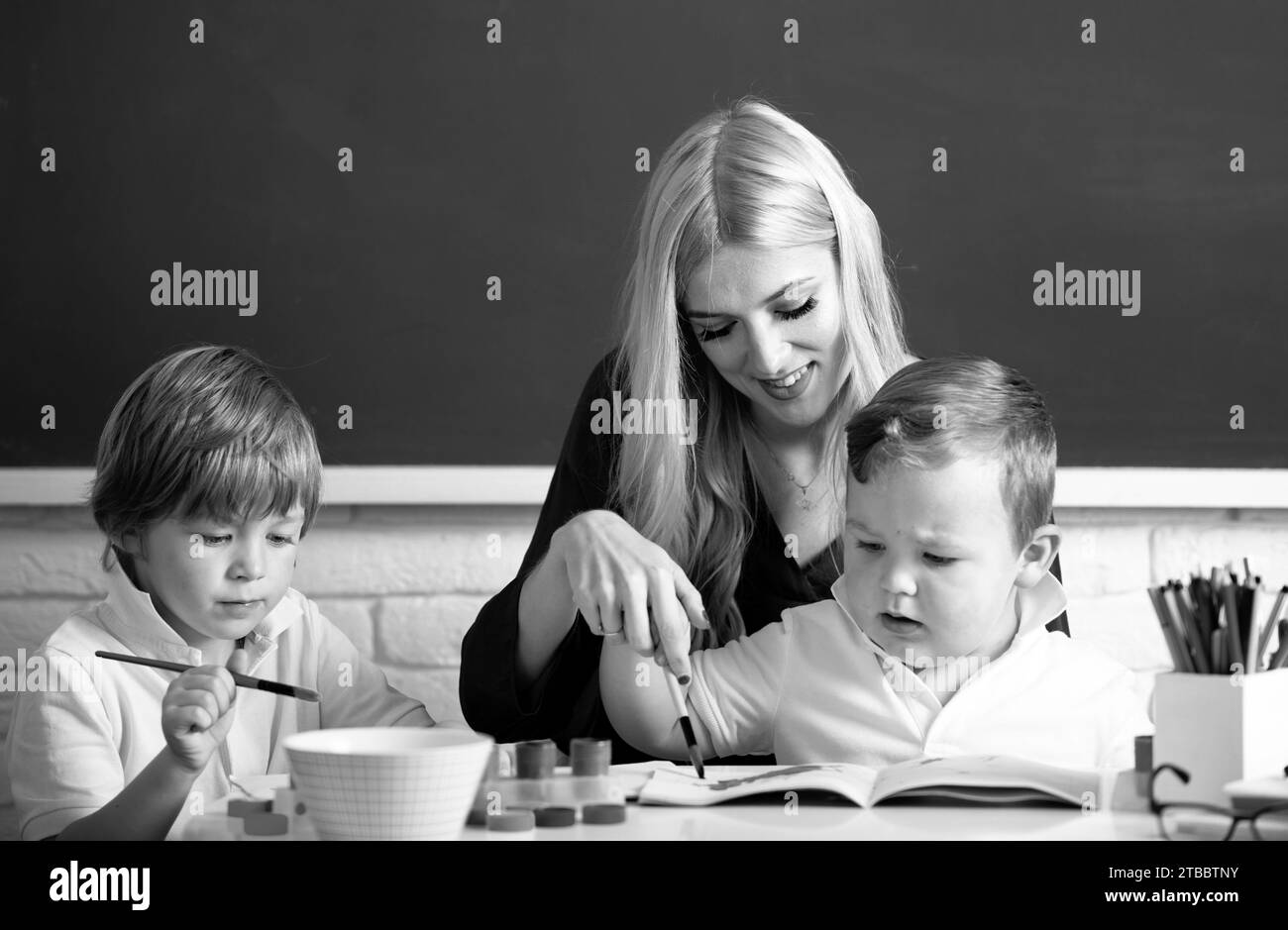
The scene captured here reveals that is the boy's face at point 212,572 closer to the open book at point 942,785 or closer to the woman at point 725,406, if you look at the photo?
the woman at point 725,406

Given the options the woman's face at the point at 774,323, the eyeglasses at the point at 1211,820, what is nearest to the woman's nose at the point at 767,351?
the woman's face at the point at 774,323

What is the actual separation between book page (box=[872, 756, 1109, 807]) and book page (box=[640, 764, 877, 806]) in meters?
0.02

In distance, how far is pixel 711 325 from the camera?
123 cm

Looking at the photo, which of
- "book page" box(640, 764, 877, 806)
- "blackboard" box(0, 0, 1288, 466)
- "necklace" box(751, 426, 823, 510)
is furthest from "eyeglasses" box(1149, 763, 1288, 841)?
"blackboard" box(0, 0, 1288, 466)

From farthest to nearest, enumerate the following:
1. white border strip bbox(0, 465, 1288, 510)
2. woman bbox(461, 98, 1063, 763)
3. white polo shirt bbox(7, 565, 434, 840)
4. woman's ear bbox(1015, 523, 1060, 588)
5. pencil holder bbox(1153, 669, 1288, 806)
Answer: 1. white border strip bbox(0, 465, 1288, 510)
2. woman bbox(461, 98, 1063, 763)
3. woman's ear bbox(1015, 523, 1060, 588)
4. white polo shirt bbox(7, 565, 434, 840)
5. pencil holder bbox(1153, 669, 1288, 806)

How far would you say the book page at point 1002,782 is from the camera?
73cm

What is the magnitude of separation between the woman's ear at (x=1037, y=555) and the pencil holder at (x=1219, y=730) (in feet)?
1.06

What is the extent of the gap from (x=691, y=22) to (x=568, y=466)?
63 cm

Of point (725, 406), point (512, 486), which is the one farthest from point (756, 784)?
point (512, 486)

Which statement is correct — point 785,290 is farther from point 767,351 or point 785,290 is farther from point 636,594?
point 636,594

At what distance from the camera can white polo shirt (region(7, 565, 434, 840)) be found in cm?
95

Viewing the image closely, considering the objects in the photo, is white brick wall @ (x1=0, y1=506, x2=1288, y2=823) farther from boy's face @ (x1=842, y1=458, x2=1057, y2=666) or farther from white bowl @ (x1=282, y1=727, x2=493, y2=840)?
white bowl @ (x1=282, y1=727, x2=493, y2=840)

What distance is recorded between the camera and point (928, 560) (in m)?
1.00
